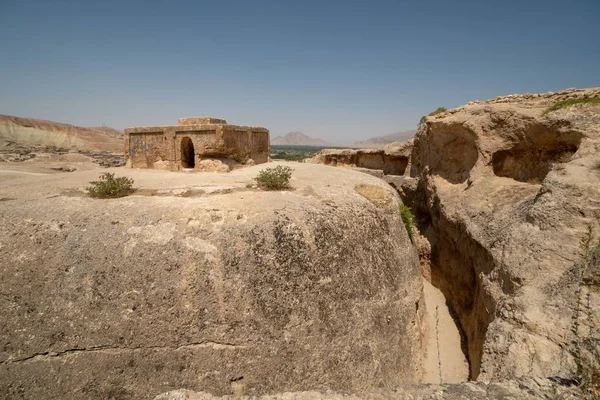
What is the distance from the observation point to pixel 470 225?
8.02m

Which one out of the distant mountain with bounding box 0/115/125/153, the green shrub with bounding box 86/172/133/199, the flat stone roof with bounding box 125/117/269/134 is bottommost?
the green shrub with bounding box 86/172/133/199

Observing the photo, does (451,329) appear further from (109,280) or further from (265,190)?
(109,280)

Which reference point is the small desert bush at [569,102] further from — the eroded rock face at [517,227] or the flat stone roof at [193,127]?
the flat stone roof at [193,127]

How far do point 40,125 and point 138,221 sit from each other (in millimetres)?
69239

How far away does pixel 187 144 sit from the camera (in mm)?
12016

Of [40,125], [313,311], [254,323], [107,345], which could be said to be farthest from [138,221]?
[40,125]

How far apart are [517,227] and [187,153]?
1068 cm

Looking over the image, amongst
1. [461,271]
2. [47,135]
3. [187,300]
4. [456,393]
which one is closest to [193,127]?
[187,300]

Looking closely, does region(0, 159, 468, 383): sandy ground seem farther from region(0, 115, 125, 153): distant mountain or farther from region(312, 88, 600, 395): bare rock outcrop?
region(0, 115, 125, 153): distant mountain

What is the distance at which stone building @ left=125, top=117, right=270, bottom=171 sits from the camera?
11.0 metres

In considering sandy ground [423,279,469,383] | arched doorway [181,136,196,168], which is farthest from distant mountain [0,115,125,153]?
sandy ground [423,279,469,383]

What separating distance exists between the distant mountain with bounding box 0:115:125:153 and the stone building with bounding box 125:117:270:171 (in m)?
46.0

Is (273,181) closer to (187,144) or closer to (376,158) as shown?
(187,144)

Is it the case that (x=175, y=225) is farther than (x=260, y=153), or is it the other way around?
(x=260, y=153)
